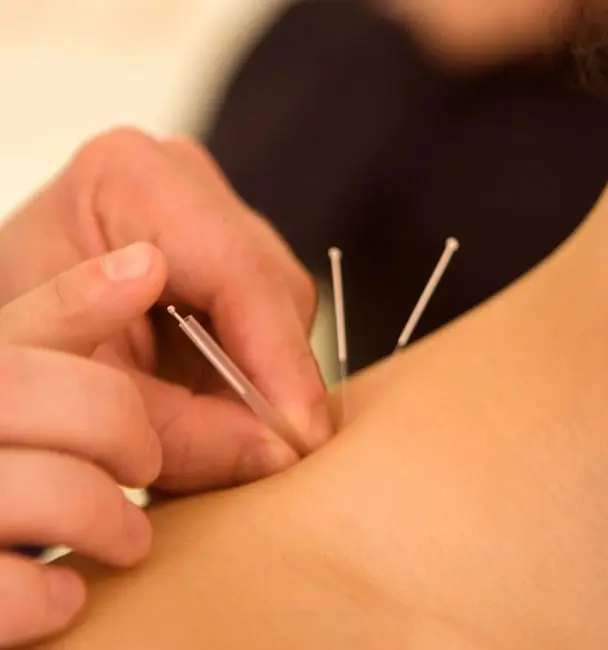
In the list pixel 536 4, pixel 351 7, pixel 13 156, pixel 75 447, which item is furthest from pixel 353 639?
pixel 13 156

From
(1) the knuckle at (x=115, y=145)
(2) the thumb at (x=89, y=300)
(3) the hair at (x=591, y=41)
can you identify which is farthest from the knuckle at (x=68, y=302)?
(3) the hair at (x=591, y=41)

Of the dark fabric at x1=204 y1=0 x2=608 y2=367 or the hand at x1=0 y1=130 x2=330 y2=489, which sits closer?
the hand at x1=0 y1=130 x2=330 y2=489

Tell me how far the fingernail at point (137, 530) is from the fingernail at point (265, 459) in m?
0.09

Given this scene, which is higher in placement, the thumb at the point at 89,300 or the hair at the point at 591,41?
the thumb at the point at 89,300

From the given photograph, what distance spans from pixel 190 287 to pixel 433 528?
0.23 meters

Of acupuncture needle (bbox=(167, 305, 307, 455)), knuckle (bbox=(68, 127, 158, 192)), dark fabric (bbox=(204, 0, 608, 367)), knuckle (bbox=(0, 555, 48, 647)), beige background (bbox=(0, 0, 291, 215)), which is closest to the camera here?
knuckle (bbox=(0, 555, 48, 647))

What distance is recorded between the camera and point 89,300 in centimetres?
43

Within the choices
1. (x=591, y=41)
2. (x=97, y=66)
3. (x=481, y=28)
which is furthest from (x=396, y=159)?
(x=97, y=66)

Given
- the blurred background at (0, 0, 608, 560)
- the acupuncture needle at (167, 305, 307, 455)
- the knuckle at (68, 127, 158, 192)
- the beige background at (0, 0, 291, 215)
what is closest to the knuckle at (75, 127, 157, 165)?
the knuckle at (68, 127, 158, 192)

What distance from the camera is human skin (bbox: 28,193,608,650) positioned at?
402 mm

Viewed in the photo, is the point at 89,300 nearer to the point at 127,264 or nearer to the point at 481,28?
the point at 127,264

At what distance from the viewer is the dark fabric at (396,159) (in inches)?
35.6

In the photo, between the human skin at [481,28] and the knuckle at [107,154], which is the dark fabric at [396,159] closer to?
the human skin at [481,28]

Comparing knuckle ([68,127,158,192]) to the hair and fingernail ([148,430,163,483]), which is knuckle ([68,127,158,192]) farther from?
the hair
